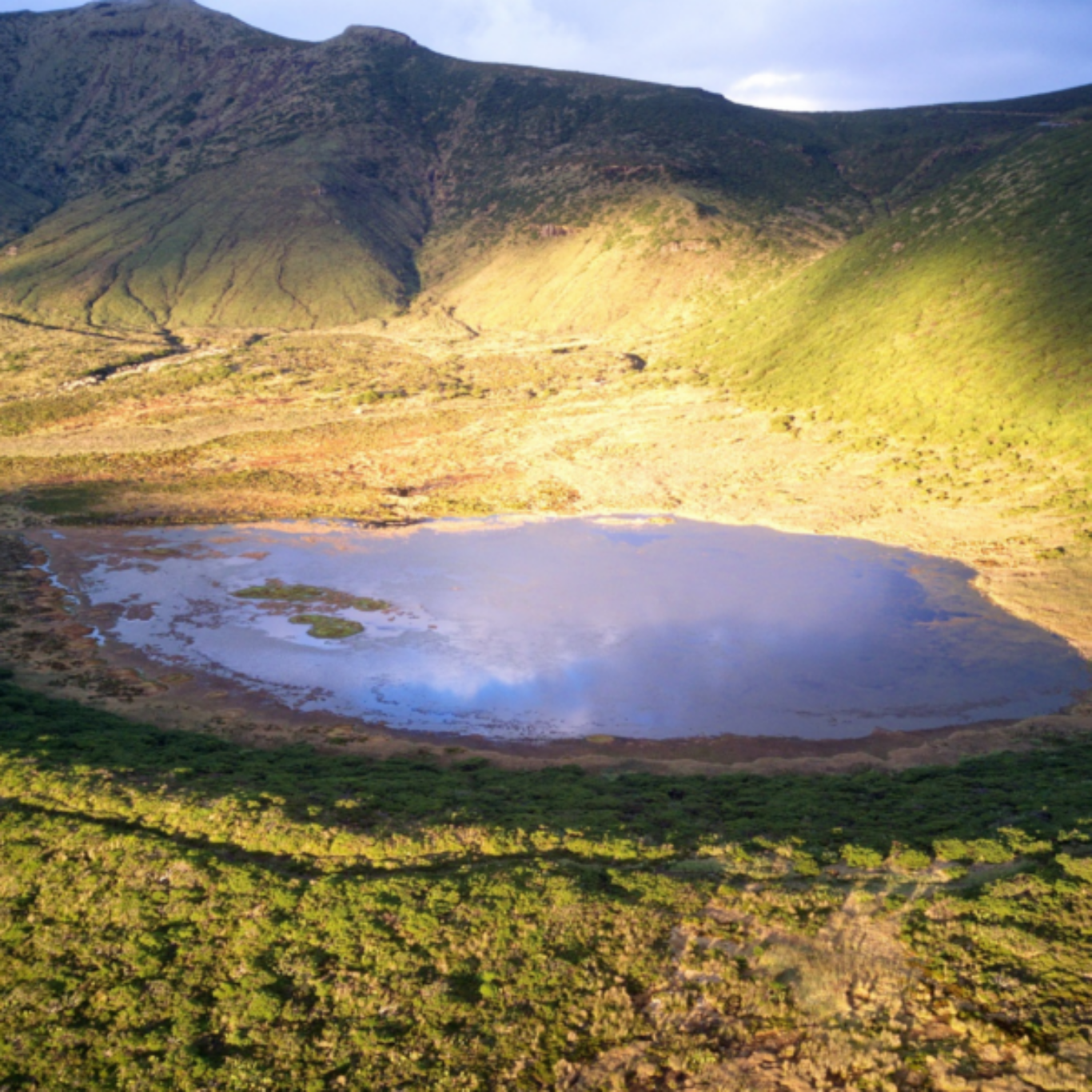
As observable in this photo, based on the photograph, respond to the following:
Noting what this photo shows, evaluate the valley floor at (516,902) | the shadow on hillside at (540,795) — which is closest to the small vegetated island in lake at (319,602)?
the valley floor at (516,902)

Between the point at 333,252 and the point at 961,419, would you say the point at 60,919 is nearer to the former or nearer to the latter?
the point at 961,419

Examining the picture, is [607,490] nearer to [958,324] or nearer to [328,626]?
[328,626]

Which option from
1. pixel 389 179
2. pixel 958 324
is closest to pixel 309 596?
pixel 958 324

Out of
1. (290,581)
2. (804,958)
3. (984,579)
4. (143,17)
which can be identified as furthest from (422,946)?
(143,17)

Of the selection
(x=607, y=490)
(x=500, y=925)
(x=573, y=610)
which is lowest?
(x=573, y=610)

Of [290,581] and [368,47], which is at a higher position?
[368,47]

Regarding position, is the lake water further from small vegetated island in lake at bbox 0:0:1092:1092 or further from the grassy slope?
the grassy slope

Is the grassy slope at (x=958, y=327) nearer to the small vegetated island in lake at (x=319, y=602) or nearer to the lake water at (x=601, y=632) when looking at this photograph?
the lake water at (x=601, y=632)

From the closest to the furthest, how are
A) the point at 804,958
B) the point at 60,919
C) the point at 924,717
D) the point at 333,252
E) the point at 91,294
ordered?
the point at 804,958 → the point at 60,919 → the point at 924,717 → the point at 91,294 → the point at 333,252
